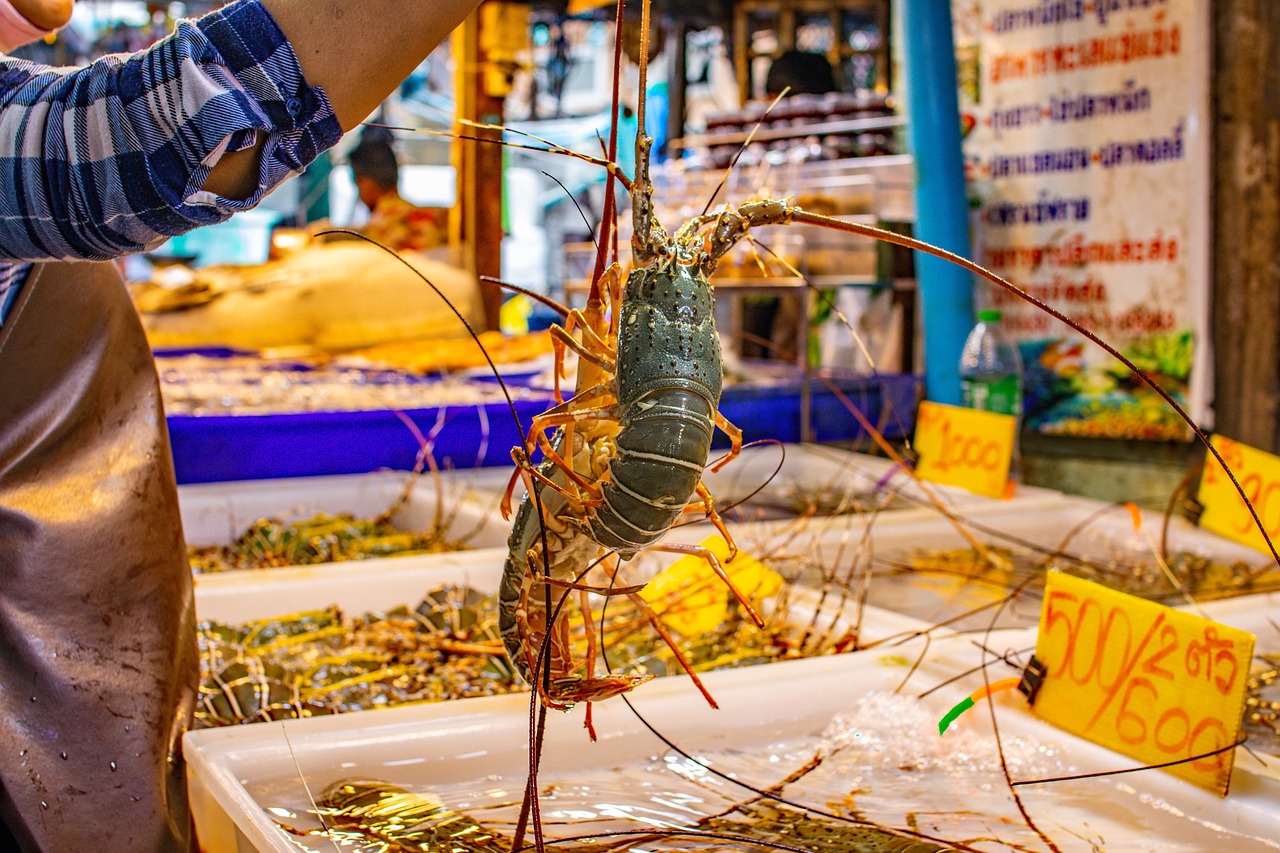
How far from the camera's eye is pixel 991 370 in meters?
3.61

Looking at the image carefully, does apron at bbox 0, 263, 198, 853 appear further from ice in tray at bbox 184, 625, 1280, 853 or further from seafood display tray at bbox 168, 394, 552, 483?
seafood display tray at bbox 168, 394, 552, 483

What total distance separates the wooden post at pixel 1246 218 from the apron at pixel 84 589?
10.5 feet

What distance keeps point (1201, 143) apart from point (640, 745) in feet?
9.62

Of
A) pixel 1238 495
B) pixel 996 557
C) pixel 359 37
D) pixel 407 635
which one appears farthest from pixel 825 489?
pixel 359 37

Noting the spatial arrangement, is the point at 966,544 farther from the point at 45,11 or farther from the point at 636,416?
the point at 45,11

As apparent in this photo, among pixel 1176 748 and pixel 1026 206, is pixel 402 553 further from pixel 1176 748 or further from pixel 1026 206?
pixel 1026 206

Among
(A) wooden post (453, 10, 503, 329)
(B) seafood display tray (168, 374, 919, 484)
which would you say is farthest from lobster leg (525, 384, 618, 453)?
(A) wooden post (453, 10, 503, 329)

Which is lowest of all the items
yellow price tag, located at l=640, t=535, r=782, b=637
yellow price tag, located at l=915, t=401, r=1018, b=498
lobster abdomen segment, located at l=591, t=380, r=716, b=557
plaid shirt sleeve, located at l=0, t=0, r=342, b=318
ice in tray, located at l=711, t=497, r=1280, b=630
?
ice in tray, located at l=711, t=497, r=1280, b=630

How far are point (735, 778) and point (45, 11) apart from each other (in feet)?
3.12

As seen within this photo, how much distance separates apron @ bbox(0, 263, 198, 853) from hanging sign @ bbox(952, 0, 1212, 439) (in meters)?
3.01

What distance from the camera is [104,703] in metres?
1.04

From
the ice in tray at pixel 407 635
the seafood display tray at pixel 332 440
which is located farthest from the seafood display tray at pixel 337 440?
the ice in tray at pixel 407 635

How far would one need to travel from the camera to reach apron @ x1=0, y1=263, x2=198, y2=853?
3.32ft

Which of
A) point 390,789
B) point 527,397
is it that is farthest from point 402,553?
point 390,789
